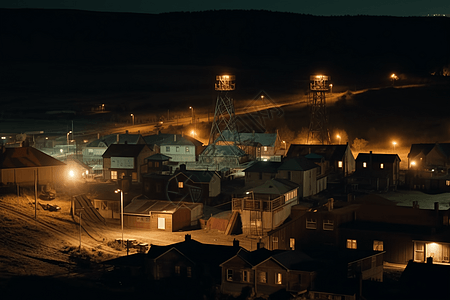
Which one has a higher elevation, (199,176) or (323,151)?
(323,151)

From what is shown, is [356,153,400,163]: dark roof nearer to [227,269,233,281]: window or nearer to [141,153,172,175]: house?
[141,153,172,175]: house

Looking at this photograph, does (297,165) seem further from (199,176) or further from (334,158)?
(334,158)

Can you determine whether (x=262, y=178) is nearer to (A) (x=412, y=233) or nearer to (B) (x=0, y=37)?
(A) (x=412, y=233)

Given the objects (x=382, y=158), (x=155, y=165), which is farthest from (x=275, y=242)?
(x=155, y=165)

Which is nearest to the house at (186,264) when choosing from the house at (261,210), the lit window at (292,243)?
the lit window at (292,243)

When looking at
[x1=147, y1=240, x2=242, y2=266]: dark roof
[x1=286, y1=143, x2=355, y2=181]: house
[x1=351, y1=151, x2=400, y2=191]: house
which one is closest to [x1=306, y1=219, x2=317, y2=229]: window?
[x1=147, y1=240, x2=242, y2=266]: dark roof
